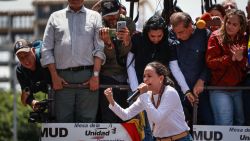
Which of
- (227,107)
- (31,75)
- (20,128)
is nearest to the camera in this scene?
(227,107)

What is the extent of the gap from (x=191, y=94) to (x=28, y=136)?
4573cm

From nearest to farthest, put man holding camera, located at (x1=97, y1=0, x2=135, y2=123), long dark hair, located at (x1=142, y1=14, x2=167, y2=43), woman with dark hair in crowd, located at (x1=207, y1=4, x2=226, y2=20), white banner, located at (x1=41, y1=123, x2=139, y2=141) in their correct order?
long dark hair, located at (x1=142, y1=14, x2=167, y2=43), white banner, located at (x1=41, y1=123, x2=139, y2=141), man holding camera, located at (x1=97, y1=0, x2=135, y2=123), woman with dark hair in crowd, located at (x1=207, y1=4, x2=226, y2=20)

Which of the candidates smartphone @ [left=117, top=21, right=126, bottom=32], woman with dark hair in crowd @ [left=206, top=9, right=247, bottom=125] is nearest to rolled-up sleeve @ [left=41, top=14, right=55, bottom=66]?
smartphone @ [left=117, top=21, right=126, bottom=32]

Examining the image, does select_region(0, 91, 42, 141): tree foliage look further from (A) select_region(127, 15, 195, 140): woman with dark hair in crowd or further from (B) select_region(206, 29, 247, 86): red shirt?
(B) select_region(206, 29, 247, 86): red shirt

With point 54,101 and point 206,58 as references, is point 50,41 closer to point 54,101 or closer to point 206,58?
point 54,101

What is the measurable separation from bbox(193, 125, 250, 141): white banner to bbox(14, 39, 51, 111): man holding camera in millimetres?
2134

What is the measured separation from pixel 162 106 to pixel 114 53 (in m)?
1.76

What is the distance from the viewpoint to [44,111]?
34.6 ft

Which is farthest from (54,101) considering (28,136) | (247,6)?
(28,136)

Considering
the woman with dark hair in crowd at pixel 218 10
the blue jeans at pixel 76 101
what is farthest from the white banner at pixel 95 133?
the woman with dark hair in crowd at pixel 218 10

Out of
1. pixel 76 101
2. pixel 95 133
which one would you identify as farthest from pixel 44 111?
pixel 95 133

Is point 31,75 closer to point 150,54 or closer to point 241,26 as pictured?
point 150,54

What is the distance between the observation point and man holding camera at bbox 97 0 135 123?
34.4 feet

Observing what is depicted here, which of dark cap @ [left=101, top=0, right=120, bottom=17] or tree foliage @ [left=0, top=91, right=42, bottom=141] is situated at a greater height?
dark cap @ [left=101, top=0, right=120, bottom=17]
